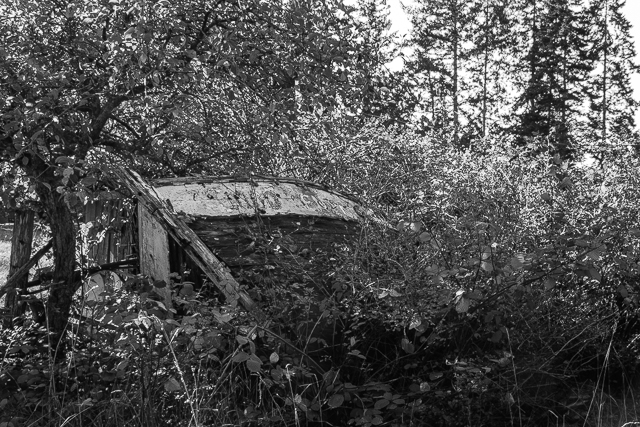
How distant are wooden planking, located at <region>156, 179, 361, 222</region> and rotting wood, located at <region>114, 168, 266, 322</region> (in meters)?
0.21

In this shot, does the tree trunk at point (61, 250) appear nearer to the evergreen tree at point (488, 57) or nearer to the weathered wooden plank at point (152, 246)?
the weathered wooden plank at point (152, 246)

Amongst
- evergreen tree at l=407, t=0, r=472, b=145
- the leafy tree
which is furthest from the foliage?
the leafy tree

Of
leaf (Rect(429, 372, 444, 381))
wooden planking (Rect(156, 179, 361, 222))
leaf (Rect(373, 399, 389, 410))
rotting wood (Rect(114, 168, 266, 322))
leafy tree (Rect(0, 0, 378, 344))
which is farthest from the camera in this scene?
wooden planking (Rect(156, 179, 361, 222))

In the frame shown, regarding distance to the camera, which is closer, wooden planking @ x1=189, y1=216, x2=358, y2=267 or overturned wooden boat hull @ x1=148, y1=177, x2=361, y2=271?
wooden planking @ x1=189, y1=216, x2=358, y2=267

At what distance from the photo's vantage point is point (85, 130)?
606 cm

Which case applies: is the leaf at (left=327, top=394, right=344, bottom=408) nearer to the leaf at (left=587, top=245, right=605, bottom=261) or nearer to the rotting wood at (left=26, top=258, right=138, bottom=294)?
the leaf at (left=587, top=245, right=605, bottom=261)

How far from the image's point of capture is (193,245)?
4621 mm

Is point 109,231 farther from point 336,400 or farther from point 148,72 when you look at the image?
point 336,400

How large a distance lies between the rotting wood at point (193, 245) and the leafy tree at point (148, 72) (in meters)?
0.41

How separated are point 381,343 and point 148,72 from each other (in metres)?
2.86

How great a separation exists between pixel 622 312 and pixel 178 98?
3868 millimetres

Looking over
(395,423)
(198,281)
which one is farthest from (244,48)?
(395,423)

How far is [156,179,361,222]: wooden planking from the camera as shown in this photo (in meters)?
5.54

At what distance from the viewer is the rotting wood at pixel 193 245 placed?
13.7 feet
